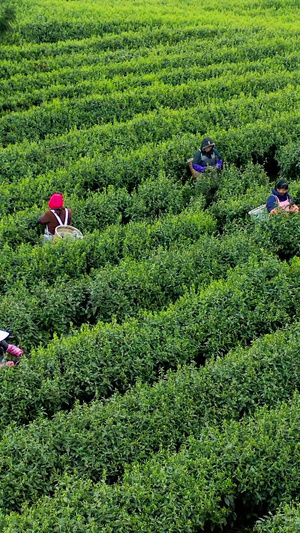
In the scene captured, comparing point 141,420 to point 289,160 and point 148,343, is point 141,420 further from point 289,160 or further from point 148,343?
point 289,160

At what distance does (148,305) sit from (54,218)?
253cm

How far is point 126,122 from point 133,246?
6.49 m

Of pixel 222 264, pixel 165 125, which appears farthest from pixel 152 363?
pixel 165 125

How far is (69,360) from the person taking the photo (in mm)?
9367

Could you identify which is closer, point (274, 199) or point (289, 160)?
point (274, 199)

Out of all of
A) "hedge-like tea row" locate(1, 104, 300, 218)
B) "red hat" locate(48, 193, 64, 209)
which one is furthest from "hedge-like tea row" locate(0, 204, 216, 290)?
"hedge-like tea row" locate(1, 104, 300, 218)

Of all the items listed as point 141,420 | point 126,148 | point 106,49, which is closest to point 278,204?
point 126,148

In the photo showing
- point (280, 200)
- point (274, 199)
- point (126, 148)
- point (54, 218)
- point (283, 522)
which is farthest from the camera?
point (126, 148)

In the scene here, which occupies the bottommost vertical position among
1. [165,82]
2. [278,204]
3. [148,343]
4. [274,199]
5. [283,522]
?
[283,522]

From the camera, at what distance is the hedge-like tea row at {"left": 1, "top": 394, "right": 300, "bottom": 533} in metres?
7.11

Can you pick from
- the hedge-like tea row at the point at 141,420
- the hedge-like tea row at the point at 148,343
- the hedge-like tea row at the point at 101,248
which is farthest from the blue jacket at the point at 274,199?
the hedge-like tea row at the point at 141,420

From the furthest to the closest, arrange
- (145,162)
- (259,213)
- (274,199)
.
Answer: (145,162)
(259,213)
(274,199)

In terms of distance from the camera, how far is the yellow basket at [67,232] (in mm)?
12172

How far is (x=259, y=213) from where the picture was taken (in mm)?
12922
